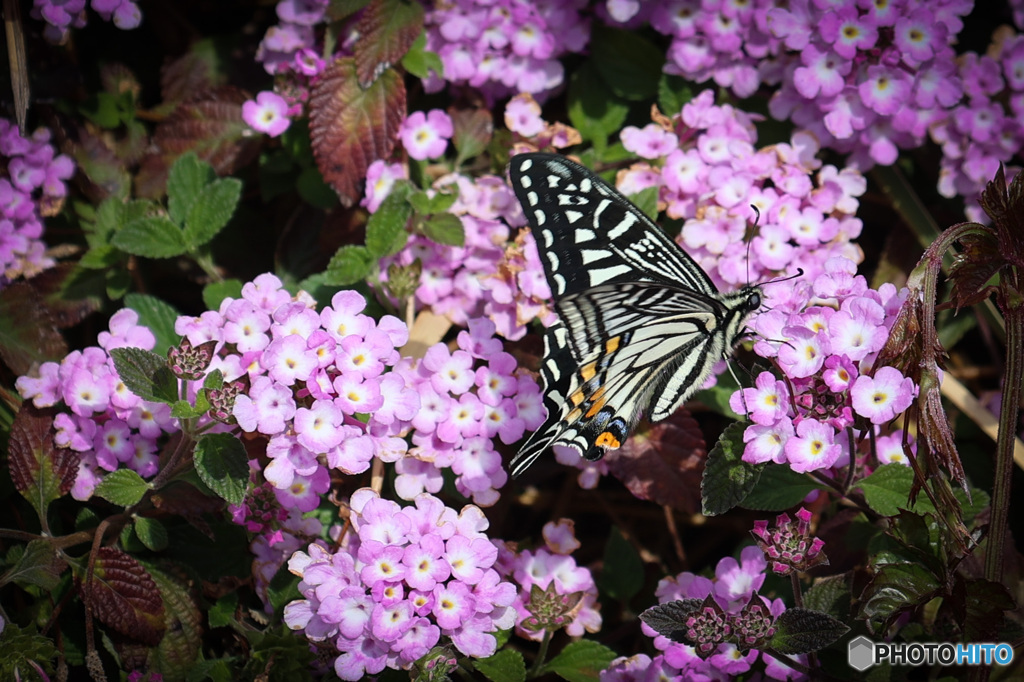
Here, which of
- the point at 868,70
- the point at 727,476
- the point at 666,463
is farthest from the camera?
the point at 868,70

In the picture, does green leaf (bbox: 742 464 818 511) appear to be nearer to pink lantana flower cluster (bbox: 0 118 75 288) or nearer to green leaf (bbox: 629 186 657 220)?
green leaf (bbox: 629 186 657 220)

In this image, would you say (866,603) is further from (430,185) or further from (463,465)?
(430,185)

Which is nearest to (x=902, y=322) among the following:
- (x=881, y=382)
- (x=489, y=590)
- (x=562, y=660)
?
(x=881, y=382)

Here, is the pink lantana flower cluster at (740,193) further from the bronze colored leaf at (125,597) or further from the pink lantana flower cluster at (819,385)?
the bronze colored leaf at (125,597)

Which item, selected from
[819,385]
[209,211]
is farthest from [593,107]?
[819,385]

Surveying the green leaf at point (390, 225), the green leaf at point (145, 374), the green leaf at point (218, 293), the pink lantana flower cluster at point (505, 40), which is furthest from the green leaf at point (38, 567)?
the pink lantana flower cluster at point (505, 40)

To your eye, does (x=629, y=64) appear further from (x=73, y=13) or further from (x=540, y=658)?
(x=540, y=658)
